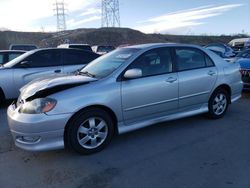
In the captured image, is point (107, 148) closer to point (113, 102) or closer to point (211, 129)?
point (113, 102)

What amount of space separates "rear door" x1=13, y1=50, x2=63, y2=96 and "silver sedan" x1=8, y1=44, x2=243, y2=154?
2.60 meters

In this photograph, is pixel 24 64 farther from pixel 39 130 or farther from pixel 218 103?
pixel 218 103

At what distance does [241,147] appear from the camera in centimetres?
411

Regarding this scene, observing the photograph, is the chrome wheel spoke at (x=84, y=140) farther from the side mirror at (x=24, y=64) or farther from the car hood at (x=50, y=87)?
the side mirror at (x=24, y=64)

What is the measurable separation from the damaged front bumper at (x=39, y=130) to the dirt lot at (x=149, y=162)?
0.95ft

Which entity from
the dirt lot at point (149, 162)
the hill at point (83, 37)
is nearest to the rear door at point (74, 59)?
the dirt lot at point (149, 162)

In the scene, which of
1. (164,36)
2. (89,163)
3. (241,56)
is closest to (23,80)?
(89,163)

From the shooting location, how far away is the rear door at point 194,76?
4.86 meters

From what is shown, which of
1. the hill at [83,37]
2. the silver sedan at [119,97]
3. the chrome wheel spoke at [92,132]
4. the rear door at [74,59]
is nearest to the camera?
the silver sedan at [119,97]

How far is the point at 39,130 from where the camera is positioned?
3.58 meters

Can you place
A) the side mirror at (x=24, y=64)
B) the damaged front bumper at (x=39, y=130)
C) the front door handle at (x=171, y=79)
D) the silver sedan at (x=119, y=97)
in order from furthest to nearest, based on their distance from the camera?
the side mirror at (x=24, y=64)
the front door handle at (x=171, y=79)
the silver sedan at (x=119, y=97)
the damaged front bumper at (x=39, y=130)

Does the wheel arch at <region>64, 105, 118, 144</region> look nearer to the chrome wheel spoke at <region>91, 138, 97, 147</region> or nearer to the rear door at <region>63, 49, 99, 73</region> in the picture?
the chrome wheel spoke at <region>91, 138, 97, 147</region>

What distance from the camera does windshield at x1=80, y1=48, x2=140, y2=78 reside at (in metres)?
4.40

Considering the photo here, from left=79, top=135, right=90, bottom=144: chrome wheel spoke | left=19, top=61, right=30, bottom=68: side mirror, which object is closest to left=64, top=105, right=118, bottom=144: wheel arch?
left=79, top=135, right=90, bottom=144: chrome wheel spoke
